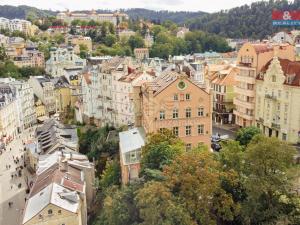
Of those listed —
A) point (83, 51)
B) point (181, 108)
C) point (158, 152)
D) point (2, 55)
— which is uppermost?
point (83, 51)

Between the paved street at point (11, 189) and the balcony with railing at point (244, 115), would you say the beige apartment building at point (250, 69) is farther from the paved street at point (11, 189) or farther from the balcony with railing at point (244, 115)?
the paved street at point (11, 189)

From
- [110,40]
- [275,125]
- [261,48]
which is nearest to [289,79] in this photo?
[275,125]

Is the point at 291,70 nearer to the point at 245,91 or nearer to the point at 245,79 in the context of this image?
the point at 245,79

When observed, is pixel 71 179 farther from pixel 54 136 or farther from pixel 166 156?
pixel 54 136

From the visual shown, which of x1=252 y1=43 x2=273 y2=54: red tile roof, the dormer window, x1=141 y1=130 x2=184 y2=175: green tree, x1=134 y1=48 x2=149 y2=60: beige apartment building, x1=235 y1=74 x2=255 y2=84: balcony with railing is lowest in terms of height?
x1=141 y1=130 x2=184 y2=175: green tree

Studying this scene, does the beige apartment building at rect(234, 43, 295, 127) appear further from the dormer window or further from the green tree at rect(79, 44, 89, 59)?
the green tree at rect(79, 44, 89, 59)

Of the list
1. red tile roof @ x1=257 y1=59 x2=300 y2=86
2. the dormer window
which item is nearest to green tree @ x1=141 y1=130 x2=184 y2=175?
red tile roof @ x1=257 y1=59 x2=300 y2=86

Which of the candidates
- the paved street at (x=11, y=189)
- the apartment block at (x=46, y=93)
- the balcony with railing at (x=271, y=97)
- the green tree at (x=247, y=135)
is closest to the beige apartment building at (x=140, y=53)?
the apartment block at (x=46, y=93)
